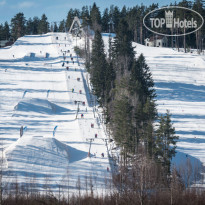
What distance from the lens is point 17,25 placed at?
106 m

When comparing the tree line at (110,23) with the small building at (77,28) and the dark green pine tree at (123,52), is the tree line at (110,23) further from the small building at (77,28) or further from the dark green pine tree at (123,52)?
the dark green pine tree at (123,52)

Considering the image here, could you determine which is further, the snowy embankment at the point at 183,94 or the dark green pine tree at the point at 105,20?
the dark green pine tree at the point at 105,20

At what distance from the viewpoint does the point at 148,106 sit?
30484mm

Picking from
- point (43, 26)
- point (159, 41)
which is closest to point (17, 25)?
point (43, 26)

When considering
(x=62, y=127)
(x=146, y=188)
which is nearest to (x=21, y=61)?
(x=62, y=127)

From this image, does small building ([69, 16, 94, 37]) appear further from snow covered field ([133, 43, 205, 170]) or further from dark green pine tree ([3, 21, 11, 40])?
dark green pine tree ([3, 21, 11, 40])

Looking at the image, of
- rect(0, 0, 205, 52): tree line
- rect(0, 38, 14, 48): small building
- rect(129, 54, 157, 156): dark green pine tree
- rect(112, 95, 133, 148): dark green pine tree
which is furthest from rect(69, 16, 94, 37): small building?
rect(112, 95, 133, 148): dark green pine tree

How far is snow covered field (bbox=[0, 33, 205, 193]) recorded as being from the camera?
25750mm

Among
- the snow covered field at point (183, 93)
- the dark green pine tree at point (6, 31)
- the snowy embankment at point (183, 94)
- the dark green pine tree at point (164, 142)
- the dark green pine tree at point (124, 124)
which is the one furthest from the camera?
the dark green pine tree at point (6, 31)

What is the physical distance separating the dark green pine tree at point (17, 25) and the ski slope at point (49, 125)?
19.6 meters

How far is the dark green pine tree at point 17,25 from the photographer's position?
340ft

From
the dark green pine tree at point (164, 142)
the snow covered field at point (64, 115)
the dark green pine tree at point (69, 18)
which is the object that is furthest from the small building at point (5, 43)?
the dark green pine tree at point (164, 142)

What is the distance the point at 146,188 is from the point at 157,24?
251 feet

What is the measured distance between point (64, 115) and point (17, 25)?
234 feet
